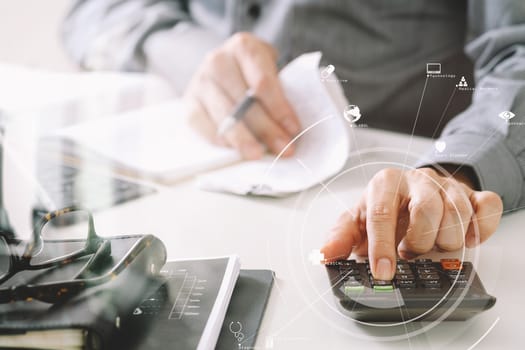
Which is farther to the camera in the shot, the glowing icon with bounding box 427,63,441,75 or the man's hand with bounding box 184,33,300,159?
the man's hand with bounding box 184,33,300,159

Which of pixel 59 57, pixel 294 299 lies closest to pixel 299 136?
pixel 294 299

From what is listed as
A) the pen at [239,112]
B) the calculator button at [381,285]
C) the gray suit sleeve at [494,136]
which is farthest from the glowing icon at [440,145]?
the pen at [239,112]

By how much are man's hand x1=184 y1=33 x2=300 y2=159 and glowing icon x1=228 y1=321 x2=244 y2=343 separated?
0.19 m

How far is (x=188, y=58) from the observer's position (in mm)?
826

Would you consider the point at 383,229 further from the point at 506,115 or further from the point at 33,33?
the point at 33,33

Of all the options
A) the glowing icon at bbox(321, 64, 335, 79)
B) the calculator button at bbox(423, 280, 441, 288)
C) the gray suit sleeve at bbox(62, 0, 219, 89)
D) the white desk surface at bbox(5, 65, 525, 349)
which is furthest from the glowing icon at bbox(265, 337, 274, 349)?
the gray suit sleeve at bbox(62, 0, 219, 89)

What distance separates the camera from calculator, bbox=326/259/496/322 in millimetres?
301

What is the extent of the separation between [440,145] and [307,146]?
13 cm

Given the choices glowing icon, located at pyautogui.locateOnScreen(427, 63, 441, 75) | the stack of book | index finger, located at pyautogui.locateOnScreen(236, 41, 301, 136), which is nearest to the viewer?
the stack of book

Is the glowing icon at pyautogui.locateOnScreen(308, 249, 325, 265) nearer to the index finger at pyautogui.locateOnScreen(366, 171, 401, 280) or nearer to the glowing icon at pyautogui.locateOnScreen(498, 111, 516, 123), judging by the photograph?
the index finger at pyautogui.locateOnScreen(366, 171, 401, 280)

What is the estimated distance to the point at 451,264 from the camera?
327mm

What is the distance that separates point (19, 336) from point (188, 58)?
61 cm

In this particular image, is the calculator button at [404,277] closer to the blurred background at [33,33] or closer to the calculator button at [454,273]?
the calculator button at [454,273]

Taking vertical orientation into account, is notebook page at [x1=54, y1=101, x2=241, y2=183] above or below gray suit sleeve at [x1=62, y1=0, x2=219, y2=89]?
below
